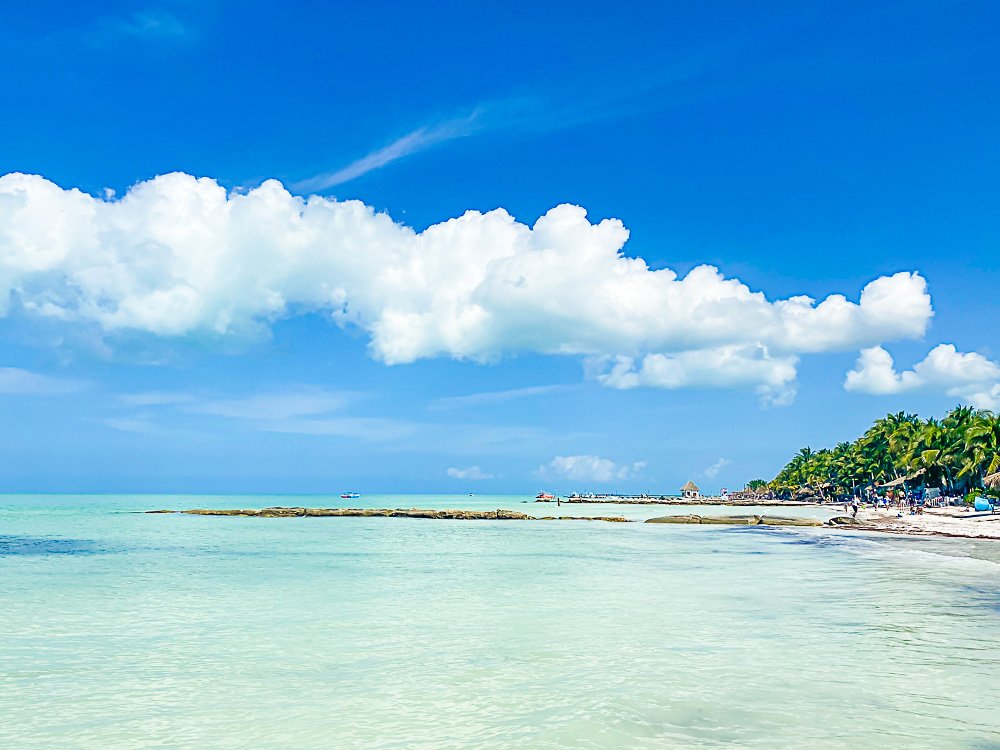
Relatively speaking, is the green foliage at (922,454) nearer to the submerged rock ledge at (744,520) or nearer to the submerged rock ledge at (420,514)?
the submerged rock ledge at (744,520)

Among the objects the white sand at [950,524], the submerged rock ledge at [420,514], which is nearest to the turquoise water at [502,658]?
the white sand at [950,524]

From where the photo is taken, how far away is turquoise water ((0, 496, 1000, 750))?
34.0 feet

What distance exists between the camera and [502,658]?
14.6 m

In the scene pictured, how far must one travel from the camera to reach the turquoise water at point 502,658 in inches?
408

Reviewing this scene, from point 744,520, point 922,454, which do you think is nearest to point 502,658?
point 744,520

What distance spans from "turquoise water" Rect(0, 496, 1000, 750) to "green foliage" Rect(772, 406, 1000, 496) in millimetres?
45562

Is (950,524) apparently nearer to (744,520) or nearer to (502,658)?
(744,520)

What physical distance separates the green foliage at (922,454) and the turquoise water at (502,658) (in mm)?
45562

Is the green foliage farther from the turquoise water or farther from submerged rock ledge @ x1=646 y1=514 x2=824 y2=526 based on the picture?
the turquoise water

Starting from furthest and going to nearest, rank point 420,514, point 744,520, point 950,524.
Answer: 1. point 420,514
2. point 744,520
3. point 950,524

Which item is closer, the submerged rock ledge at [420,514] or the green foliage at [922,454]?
the green foliage at [922,454]

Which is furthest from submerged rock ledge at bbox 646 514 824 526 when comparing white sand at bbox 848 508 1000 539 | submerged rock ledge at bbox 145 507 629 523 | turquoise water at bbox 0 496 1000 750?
turquoise water at bbox 0 496 1000 750

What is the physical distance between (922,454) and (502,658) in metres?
80.2

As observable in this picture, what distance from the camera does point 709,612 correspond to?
1983 centimetres
